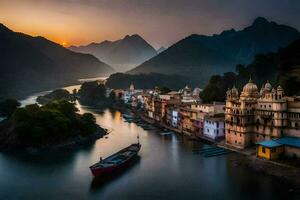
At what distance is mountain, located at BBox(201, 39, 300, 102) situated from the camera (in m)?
50.8

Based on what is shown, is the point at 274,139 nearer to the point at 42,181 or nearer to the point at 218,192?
the point at 218,192

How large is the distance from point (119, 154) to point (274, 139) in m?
16.5

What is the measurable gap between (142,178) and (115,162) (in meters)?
4.01

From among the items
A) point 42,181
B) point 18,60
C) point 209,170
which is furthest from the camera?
point 18,60

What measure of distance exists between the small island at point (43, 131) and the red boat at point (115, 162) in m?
9.39

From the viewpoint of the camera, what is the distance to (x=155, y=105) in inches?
2606

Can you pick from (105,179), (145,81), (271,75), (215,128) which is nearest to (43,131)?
(105,179)

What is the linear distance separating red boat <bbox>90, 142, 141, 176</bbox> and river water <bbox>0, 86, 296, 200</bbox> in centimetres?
89

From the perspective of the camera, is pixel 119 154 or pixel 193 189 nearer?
pixel 193 189

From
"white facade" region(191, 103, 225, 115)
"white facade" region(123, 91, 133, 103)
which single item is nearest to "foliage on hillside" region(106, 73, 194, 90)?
"white facade" region(123, 91, 133, 103)

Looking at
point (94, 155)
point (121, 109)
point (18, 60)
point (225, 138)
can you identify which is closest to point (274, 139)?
point (225, 138)

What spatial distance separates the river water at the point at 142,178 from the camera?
28.3 metres

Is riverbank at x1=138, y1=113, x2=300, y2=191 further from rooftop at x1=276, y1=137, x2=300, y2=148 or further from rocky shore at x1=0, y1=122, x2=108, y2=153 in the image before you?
rocky shore at x1=0, y1=122, x2=108, y2=153

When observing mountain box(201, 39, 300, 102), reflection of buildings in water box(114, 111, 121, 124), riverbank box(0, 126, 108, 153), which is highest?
mountain box(201, 39, 300, 102)
